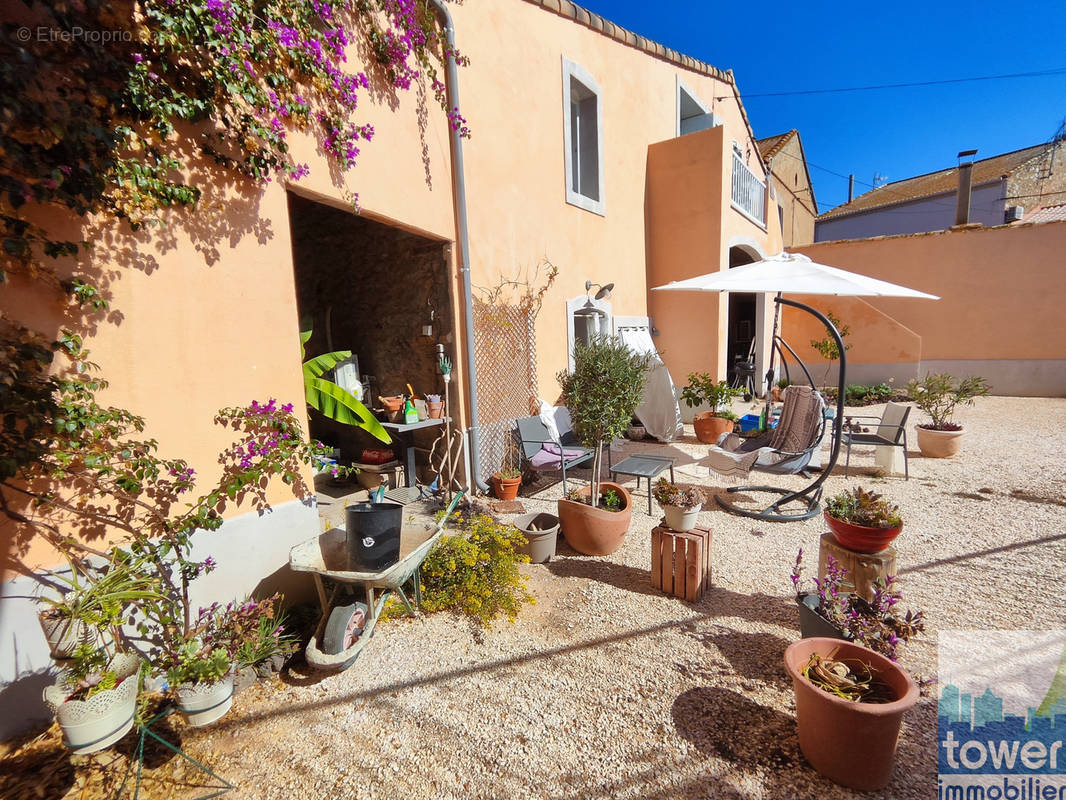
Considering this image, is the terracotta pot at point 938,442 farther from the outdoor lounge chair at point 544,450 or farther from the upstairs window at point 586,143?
the upstairs window at point 586,143

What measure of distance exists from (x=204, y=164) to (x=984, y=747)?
17.7 ft

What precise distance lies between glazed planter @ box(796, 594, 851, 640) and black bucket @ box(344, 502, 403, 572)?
8.48ft

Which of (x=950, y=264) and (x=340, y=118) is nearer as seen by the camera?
(x=340, y=118)

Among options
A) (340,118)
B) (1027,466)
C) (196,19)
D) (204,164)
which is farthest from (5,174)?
(1027,466)

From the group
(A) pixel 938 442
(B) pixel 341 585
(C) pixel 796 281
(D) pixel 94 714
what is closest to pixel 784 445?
(C) pixel 796 281

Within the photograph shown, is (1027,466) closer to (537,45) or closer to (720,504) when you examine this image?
(720,504)

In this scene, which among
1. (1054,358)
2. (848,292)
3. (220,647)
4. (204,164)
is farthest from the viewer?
(1054,358)

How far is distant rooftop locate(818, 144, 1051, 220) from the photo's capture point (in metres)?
18.0

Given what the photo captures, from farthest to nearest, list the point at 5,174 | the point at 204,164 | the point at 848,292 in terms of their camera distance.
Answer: the point at 848,292 < the point at 204,164 < the point at 5,174

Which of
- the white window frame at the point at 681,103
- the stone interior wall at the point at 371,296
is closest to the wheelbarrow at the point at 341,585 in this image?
the stone interior wall at the point at 371,296

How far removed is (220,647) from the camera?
2635 millimetres

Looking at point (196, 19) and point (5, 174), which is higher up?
point (196, 19)

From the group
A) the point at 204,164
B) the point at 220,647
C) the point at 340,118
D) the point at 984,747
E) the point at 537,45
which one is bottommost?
the point at 984,747

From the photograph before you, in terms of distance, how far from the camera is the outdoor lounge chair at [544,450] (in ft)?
18.6
